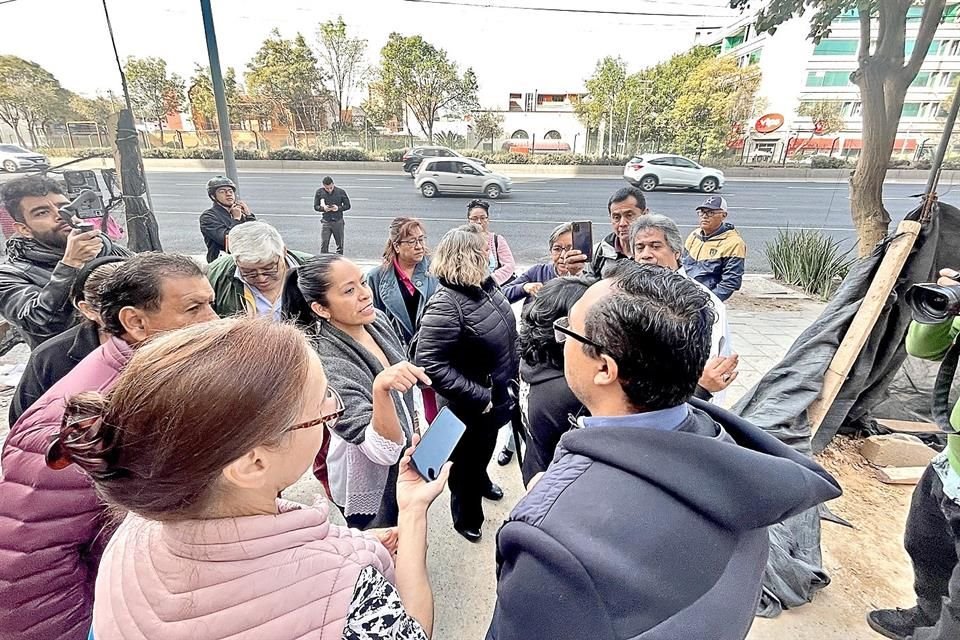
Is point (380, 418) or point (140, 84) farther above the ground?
point (140, 84)

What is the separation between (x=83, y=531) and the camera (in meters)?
1.08

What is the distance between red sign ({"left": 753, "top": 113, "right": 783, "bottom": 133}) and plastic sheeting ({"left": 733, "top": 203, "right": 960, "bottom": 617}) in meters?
22.8

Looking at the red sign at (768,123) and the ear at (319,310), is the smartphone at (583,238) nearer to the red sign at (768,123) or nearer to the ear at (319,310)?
the ear at (319,310)

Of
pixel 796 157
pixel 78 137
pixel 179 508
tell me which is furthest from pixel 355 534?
pixel 796 157

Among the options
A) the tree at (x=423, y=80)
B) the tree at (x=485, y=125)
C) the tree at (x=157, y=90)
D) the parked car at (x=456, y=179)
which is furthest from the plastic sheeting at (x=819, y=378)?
the tree at (x=485, y=125)

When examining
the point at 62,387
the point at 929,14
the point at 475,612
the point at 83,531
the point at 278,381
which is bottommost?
the point at 475,612

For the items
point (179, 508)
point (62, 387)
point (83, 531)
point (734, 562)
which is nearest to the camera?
point (179, 508)

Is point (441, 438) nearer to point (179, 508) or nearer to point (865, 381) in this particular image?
point (179, 508)

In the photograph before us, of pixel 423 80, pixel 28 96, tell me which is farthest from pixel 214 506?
pixel 423 80

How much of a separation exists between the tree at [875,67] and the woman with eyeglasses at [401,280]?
4678 mm

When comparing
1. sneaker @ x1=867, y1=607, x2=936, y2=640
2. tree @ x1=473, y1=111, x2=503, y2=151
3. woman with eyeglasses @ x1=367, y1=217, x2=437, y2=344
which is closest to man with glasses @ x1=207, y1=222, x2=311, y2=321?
woman with eyeglasses @ x1=367, y1=217, x2=437, y2=344

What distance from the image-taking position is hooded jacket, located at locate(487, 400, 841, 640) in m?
0.71

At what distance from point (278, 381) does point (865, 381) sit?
10.5ft

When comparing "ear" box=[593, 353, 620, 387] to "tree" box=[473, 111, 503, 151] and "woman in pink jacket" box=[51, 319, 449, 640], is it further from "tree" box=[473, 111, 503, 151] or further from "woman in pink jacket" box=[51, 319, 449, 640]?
"tree" box=[473, 111, 503, 151]
